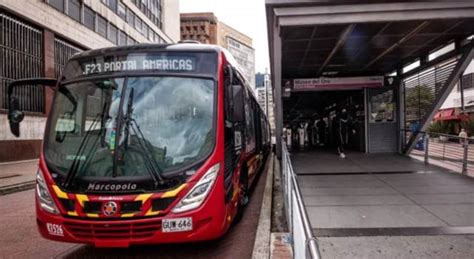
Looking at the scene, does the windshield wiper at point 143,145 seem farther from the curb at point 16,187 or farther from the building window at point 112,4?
the building window at point 112,4

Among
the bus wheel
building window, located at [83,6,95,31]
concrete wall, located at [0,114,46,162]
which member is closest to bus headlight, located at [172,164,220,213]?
the bus wheel

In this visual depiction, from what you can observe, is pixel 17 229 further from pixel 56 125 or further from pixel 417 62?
pixel 417 62

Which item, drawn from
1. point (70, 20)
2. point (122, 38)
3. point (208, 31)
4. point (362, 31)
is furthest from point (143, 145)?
point (208, 31)

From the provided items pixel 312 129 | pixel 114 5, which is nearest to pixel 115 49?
pixel 312 129

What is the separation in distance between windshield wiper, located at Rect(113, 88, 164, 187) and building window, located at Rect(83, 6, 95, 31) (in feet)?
87.6

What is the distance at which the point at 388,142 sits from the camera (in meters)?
15.2

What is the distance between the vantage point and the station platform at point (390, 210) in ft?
15.3

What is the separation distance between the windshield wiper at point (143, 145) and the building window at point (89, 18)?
26698 mm

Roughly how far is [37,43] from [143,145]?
2063 cm

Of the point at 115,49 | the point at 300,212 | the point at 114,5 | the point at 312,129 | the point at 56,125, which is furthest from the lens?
→ the point at 114,5

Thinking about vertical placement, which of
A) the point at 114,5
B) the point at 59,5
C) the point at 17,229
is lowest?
the point at 17,229

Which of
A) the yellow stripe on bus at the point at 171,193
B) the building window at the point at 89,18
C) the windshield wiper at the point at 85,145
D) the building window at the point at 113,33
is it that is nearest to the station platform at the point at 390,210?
the yellow stripe on bus at the point at 171,193

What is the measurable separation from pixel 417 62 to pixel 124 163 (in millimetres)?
11504

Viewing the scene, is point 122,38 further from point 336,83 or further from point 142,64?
point 142,64
